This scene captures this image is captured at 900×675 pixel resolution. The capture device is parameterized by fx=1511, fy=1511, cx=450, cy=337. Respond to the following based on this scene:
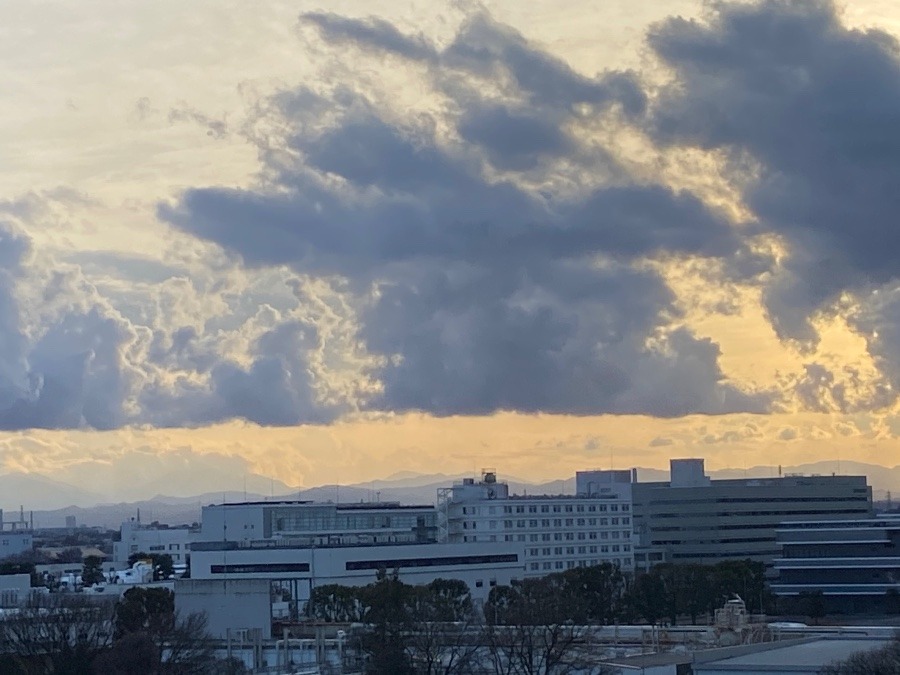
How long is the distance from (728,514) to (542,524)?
26497 millimetres

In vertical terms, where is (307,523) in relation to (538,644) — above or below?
above

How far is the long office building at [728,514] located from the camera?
500 ft

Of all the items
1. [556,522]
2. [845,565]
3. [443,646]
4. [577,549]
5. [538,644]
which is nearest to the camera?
[538,644]

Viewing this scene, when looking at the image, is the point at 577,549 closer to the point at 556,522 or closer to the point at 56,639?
the point at 556,522

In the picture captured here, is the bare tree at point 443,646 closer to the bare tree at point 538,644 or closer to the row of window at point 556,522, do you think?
the bare tree at point 538,644

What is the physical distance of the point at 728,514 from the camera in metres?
153

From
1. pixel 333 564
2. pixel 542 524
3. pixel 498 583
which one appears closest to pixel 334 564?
pixel 333 564

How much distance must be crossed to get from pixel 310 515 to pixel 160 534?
6606cm

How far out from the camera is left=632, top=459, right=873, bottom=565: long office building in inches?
5994

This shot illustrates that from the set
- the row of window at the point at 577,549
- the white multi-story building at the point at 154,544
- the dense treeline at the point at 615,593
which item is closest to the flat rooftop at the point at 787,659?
the dense treeline at the point at 615,593

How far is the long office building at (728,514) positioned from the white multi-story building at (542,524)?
7461 mm

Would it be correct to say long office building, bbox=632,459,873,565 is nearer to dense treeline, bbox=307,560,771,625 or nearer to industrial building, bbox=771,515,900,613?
industrial building, bbox=771,515,900,613

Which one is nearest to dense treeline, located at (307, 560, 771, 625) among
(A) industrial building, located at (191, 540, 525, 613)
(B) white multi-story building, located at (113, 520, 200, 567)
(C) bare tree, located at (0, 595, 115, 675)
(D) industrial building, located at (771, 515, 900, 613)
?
(A) industrial building, located at (191, 540, 525, 613)

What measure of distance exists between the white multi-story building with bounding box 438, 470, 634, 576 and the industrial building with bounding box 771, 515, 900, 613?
21.7 metres
